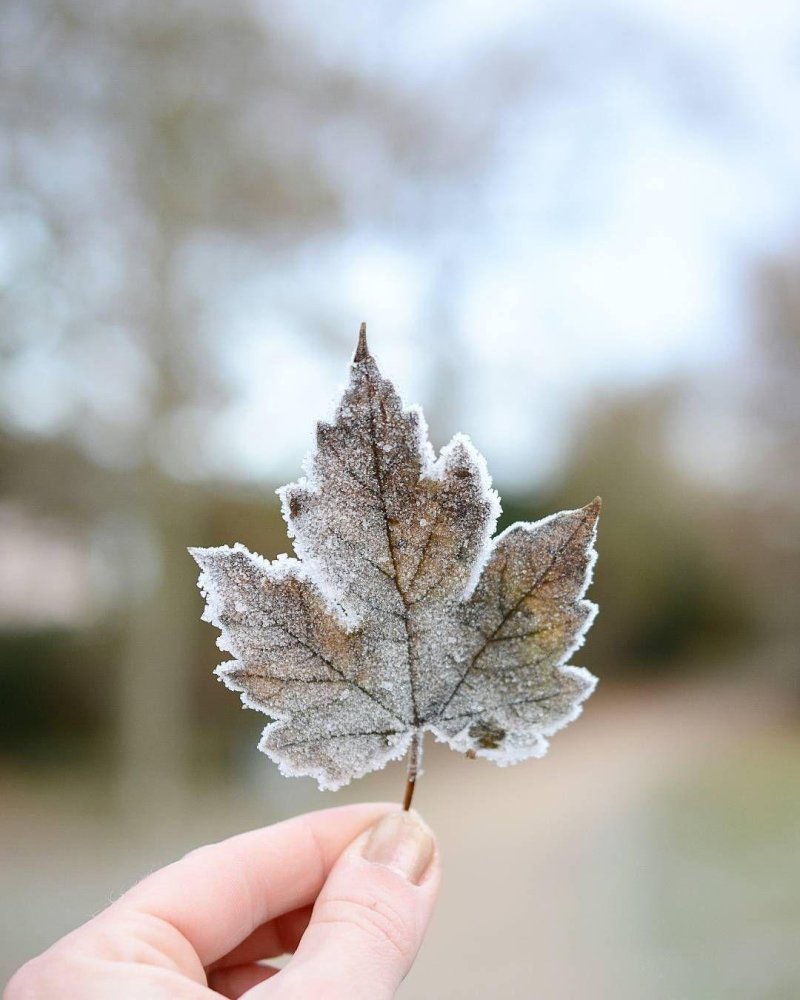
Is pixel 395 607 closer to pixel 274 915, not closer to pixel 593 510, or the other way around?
pixel 593 510

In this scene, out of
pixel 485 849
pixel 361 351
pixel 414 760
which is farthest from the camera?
pixel 485 849

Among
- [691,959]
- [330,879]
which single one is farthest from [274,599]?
[691,959]

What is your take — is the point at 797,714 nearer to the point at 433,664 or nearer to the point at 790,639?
the point at 790,639

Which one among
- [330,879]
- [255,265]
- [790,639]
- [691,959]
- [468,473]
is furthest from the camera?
[790,639]

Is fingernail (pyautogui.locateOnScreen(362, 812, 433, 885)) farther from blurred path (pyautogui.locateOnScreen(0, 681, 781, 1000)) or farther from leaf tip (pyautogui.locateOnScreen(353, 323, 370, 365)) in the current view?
blurred path (pyautogui.locateOnScreen(0, 681, 781, 1000))

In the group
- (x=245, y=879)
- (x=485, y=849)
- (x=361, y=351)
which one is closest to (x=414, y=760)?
(x=245, y=879)

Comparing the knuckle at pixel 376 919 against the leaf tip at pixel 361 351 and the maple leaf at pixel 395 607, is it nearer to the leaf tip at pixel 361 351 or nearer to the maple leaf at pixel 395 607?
the maple leaf at pixel 395 607

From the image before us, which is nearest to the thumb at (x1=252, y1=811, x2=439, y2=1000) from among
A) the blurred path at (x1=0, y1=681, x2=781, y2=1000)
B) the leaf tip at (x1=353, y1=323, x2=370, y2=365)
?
the leaf tip at (x1=353, y1=323, x2=370, y2=365)
